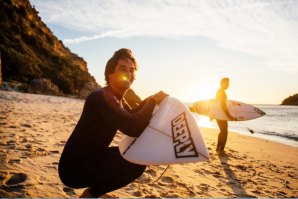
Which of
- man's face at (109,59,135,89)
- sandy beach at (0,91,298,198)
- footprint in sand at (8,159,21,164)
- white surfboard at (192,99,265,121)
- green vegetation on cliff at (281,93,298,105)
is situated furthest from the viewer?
green vegetation on cliff at (281,93,298,105)

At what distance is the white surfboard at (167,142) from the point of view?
282 centimetres

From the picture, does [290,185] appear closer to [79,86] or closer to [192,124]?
[192,124]

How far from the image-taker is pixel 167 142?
10.0 ft

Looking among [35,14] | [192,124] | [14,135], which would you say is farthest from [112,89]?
[35,14]

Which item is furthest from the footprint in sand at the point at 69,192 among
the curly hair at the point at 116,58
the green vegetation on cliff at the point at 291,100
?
the green vegetation on cliff at the point at 291,100

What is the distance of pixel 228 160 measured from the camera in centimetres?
648

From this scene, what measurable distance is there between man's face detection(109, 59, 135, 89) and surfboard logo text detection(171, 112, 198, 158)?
0.85 m

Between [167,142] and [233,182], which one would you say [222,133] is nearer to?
[233,182]

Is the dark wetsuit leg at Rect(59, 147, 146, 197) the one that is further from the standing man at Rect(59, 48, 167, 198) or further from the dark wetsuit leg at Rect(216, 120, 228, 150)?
the dark wetsuit leg at Rect(216, 120, 228, 150)

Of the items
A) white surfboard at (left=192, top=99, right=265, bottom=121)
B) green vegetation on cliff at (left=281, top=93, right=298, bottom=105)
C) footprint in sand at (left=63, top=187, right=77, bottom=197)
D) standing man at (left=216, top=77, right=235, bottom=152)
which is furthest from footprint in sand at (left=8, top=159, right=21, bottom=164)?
green vegetation on cliff at (left=281, top=93, right=298, bottom=105)

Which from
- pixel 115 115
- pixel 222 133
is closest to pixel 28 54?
pixel 222 133

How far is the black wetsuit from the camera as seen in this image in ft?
8.12

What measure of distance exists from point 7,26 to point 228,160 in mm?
34806

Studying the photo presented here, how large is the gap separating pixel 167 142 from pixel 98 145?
825mm
